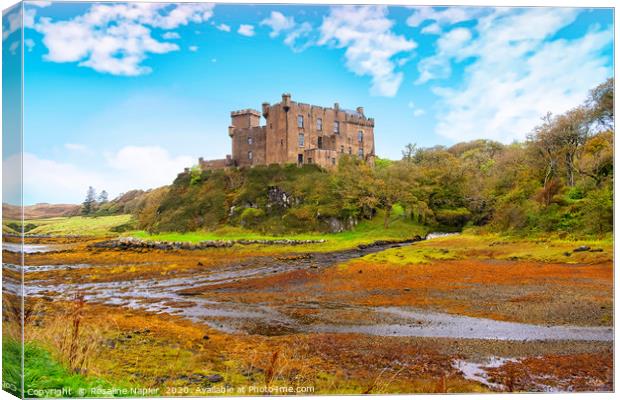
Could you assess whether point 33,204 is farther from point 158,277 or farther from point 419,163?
point 419,163

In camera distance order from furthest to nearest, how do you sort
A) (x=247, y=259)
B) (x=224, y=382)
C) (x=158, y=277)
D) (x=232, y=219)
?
(x=232, y=219) → (x=247, y=259) → (x=158, y=277) → (x=224, y=382)

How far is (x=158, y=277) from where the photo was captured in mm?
9945

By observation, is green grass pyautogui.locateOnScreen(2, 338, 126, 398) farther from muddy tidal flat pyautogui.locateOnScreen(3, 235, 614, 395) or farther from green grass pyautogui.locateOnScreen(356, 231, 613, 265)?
green grass pyautogui.locateOnScreen(356, 231, 613, 265)

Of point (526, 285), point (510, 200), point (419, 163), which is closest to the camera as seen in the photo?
point (526, 285)

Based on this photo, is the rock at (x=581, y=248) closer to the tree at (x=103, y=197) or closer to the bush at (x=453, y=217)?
the tree at (x=103, y=197)

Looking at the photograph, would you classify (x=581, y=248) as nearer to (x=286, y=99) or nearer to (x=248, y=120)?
(x=286, y=99)

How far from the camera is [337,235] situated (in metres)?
17.0

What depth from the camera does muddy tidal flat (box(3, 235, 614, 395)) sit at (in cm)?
493

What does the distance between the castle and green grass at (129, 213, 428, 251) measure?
88.5 inches

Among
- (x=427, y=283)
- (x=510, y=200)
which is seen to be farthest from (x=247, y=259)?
(x=510, y=200)

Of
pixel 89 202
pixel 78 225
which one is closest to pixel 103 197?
pixel 89 202

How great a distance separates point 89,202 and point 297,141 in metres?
10.8

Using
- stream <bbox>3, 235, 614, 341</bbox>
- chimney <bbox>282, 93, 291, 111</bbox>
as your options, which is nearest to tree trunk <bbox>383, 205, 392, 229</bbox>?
chimney <bbox>282, 93, 291, 111</bbox>

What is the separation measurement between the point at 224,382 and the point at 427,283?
4311 millimetres
